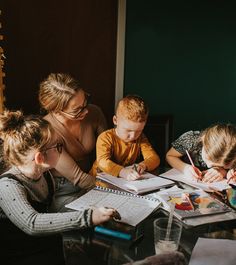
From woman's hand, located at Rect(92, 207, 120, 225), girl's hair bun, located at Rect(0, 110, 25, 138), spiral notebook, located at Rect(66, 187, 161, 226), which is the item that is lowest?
spiral notebook, located at Rect(66, 187, 161, 226)

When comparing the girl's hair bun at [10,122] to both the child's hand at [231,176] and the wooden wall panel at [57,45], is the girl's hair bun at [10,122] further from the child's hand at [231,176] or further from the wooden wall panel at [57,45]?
the child's hand at [231,176]

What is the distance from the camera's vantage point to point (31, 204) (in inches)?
59.3

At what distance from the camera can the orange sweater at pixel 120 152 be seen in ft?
6.57

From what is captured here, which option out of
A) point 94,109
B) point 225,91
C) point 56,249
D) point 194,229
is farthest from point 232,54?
point 56,249

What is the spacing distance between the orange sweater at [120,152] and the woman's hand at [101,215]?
60 centimetres

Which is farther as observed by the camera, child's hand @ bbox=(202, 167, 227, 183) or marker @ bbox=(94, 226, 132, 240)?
child's hand @ bbox=(202, 167, 227, 183)

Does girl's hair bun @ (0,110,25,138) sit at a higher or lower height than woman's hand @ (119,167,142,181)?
higher

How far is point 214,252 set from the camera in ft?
3.98

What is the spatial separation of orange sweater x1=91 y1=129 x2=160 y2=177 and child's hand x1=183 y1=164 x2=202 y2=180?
0.66 ft

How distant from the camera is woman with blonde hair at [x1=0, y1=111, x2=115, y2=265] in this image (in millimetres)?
1343

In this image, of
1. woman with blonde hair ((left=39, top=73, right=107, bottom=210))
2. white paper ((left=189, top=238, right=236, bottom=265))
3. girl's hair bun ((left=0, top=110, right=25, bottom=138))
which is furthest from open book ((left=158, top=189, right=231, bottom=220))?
girl's hair bun ((left=0, top=110, right=25, bottom=138))

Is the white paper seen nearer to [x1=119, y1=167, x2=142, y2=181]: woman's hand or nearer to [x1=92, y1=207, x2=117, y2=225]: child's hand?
[x1=92, y1=207, x2=117, y2=225]: child's hand

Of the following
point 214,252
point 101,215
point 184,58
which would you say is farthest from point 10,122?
point 184,58

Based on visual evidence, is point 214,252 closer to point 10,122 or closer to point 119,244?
point 119,244
